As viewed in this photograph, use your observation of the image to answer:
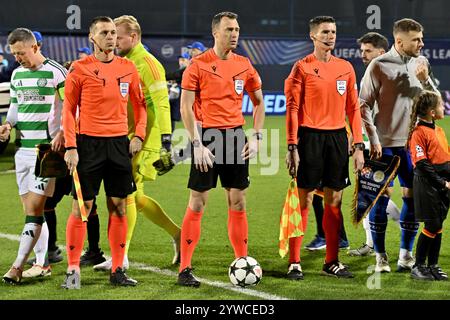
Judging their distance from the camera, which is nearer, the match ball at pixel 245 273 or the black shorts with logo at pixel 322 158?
the match ball at pixel 245 273

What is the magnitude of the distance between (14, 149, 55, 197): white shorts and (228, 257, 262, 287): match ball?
145 centimetres

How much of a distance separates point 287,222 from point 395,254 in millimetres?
1440

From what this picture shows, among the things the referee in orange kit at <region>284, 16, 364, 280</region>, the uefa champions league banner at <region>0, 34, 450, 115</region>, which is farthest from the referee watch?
the uefa champions league banner at <region>0, 34, 450, 115</region>

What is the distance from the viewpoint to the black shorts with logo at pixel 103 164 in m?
5.98

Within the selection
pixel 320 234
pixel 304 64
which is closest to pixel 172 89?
pixel 320 234

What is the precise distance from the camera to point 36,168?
243 inches

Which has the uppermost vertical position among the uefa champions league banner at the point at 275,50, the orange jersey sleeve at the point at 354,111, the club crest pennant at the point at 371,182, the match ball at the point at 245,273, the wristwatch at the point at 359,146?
the uefa champions league banner at the point at 275,50

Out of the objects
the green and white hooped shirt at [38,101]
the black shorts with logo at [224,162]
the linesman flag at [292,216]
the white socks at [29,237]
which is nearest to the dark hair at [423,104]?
the linesman flag at [292,216]

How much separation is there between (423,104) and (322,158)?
834 millimetres

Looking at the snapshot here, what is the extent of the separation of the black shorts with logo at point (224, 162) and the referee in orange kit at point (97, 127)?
0.49 meters

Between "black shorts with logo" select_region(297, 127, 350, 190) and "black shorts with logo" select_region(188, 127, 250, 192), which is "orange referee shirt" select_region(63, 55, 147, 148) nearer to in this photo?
"black shorts with logo" select_region(188, 127, 250, 192)

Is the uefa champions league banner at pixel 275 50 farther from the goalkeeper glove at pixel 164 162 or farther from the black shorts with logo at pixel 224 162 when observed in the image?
the black shorts with logo at pixel 224 162

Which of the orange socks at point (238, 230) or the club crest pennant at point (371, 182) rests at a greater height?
the club crest pennant at point (371, 182)

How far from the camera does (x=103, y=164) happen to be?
6008mm
